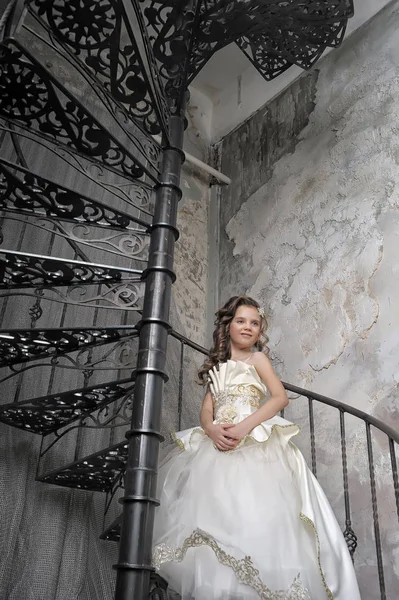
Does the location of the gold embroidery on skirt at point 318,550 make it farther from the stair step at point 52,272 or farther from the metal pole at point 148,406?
the stair step at point 52,272

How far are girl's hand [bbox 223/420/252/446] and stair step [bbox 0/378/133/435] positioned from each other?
1.45ft

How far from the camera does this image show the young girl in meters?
2.00

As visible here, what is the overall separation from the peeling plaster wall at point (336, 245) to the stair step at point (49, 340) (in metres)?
1.88

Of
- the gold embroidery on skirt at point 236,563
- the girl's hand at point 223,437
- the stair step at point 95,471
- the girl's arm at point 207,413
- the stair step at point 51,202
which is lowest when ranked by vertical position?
the gold embroidery on skirt at point 236,563

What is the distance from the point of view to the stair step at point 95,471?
2.26 meters

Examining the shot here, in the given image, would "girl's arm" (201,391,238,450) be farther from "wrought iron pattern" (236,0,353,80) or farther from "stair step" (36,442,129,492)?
"wrought iron pattern" (236,0,353,80)

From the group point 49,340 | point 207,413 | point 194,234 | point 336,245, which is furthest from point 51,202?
point 194,234

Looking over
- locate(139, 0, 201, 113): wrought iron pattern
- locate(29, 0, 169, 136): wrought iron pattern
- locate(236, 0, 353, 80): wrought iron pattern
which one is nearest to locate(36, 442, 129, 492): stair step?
locate(29, 0, 169, 136): wrought iron pattern

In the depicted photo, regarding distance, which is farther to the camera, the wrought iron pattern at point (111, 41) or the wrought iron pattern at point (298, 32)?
the wrought iron pattern at point (298, 32)

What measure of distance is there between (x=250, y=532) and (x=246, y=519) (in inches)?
1.9

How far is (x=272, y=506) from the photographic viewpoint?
2.15 m

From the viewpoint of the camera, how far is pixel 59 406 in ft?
7.89

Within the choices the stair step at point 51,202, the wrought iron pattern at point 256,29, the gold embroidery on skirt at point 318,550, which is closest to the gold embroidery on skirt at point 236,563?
the gold embroidery on skirt at point 318,550

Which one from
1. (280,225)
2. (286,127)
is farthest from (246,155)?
(280,225)
